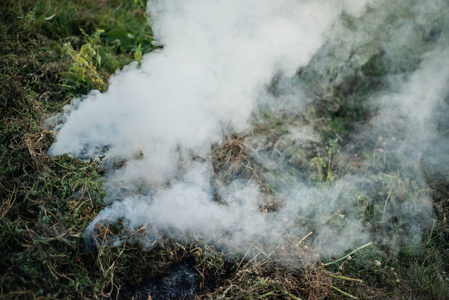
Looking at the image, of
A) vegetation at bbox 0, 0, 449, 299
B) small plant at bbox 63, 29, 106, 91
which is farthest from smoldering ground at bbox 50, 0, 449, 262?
small plant at bbox 63, 29, 106, 91

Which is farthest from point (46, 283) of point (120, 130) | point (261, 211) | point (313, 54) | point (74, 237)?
point (313, 54)

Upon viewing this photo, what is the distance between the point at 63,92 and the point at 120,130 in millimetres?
879

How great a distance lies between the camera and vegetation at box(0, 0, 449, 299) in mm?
2043

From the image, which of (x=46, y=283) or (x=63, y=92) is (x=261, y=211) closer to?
(x=46, y=283)

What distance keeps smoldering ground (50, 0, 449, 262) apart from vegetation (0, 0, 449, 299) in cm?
6

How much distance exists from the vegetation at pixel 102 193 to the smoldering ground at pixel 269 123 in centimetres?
6

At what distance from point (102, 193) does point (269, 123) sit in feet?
5.77

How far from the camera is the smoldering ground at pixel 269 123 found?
2607 mm

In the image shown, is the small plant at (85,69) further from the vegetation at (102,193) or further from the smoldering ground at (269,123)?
the smoldering ground at (269,123)

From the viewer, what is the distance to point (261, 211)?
276 cm

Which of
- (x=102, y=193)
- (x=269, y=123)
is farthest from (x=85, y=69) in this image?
(x=269, y=123)

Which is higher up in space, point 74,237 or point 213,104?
point 213,104

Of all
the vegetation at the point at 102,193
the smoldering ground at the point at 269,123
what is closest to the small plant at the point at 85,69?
the vegetation at the point at 102,193

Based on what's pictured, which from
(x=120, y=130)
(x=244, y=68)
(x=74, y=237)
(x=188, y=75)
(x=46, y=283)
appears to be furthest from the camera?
(x=244, y=68)
